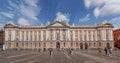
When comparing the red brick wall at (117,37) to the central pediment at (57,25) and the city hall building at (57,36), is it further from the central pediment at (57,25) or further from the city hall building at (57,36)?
the central pediment at (57,25)

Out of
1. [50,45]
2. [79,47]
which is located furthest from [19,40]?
[79,47]

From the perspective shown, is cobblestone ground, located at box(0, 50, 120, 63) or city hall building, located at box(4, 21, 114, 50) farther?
city hall building, located at box(4, 21, 114, 50)

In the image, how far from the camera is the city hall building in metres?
A: 100

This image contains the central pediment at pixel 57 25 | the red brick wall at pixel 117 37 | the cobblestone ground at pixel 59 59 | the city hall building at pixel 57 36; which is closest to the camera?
the cobblestone ground at pixel 59 59

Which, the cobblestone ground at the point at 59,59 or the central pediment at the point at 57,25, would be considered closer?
the cobblestone ground at the point at 59,59

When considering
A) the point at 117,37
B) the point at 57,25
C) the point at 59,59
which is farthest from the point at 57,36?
the point at 59,59

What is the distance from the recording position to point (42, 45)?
Answer: 100 metres

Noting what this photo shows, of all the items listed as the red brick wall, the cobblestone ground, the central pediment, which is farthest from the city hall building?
the cobblestone ground

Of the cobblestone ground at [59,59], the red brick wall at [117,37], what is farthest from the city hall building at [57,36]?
the cobblestone ground at [59,59]

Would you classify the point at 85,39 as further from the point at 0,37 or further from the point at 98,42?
the point at 0,37

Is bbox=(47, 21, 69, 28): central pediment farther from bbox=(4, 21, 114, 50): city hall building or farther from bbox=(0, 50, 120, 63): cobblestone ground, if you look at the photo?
bbox=(0, 50, 120, 63): cobblestone ground

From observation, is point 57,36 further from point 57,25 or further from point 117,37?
point 117,37

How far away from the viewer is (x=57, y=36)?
101750mm

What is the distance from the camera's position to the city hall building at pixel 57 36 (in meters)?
100
